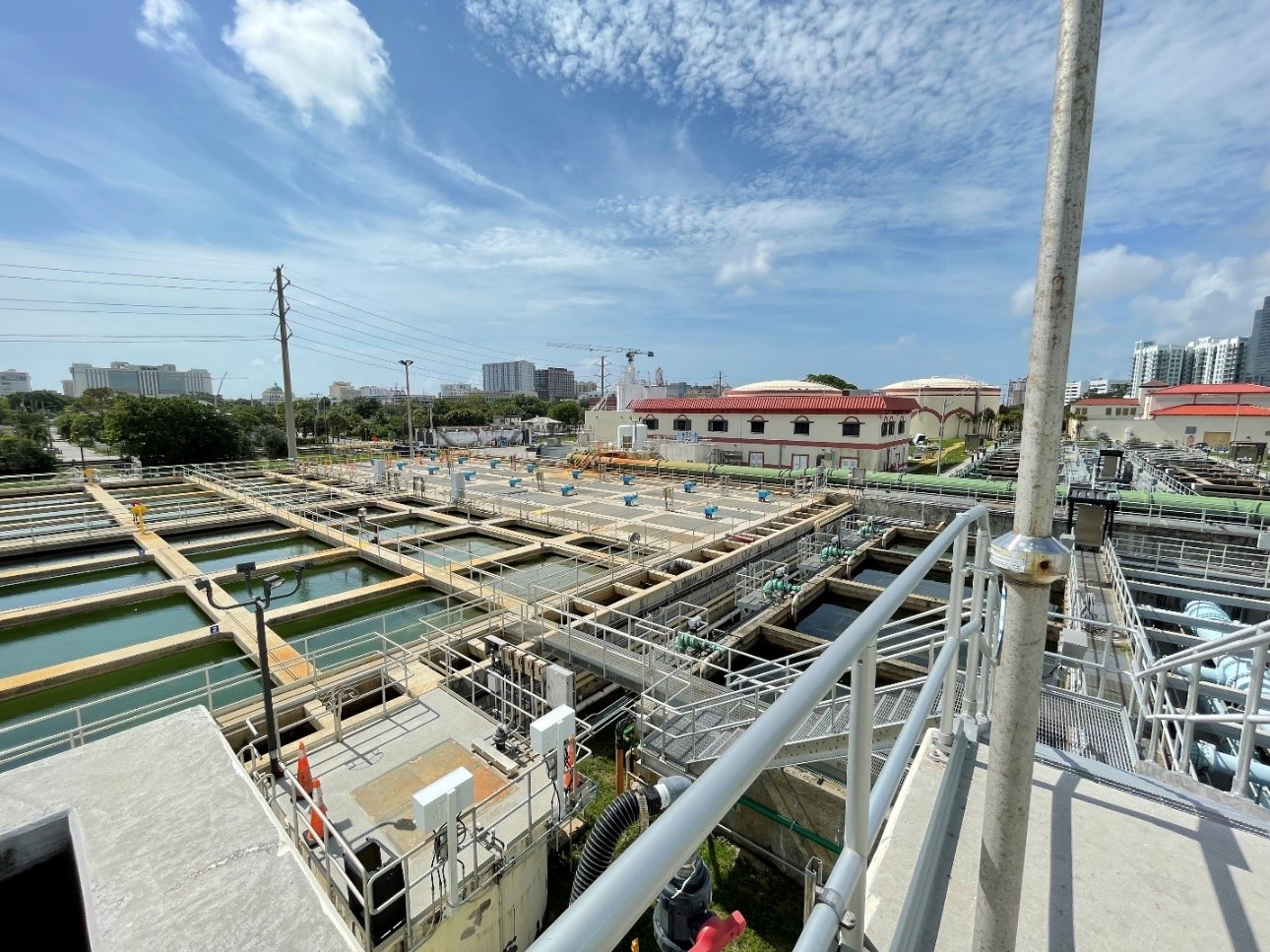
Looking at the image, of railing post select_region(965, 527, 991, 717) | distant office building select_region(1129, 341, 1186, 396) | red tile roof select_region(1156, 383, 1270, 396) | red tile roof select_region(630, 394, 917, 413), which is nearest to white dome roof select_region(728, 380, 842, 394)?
red tile roof select_region(630, 394, 917, 413)

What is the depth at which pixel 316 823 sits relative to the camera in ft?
21.4

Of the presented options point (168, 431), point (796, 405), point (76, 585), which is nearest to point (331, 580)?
point (76, 585)

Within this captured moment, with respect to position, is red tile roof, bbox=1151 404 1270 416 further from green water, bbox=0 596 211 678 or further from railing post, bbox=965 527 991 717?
green water, bbox=0 596 211 678

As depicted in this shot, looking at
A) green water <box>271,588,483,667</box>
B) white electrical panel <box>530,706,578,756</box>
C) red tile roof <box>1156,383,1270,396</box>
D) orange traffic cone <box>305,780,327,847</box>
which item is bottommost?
green water <box>271,588,483,667</box>

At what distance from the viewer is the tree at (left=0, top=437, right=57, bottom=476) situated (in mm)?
34719

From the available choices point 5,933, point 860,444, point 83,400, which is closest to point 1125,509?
point 860,444

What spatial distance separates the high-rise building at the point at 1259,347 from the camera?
131 metres

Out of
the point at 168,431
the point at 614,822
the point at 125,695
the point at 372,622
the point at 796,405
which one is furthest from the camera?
the point at 168,431

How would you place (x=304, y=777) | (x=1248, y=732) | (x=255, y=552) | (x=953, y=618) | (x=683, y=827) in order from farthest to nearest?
(x=255, y=552), (x=304, y=777), (x=1248, y=732), (x=953, y=618), (x=683, y=827)

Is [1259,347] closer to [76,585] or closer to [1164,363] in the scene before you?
[1164,363]

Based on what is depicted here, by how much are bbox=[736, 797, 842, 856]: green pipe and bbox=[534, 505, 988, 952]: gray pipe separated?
25.4 ft

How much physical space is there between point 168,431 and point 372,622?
32019 mm

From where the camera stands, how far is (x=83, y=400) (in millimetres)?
68750

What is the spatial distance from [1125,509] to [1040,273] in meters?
25.7
